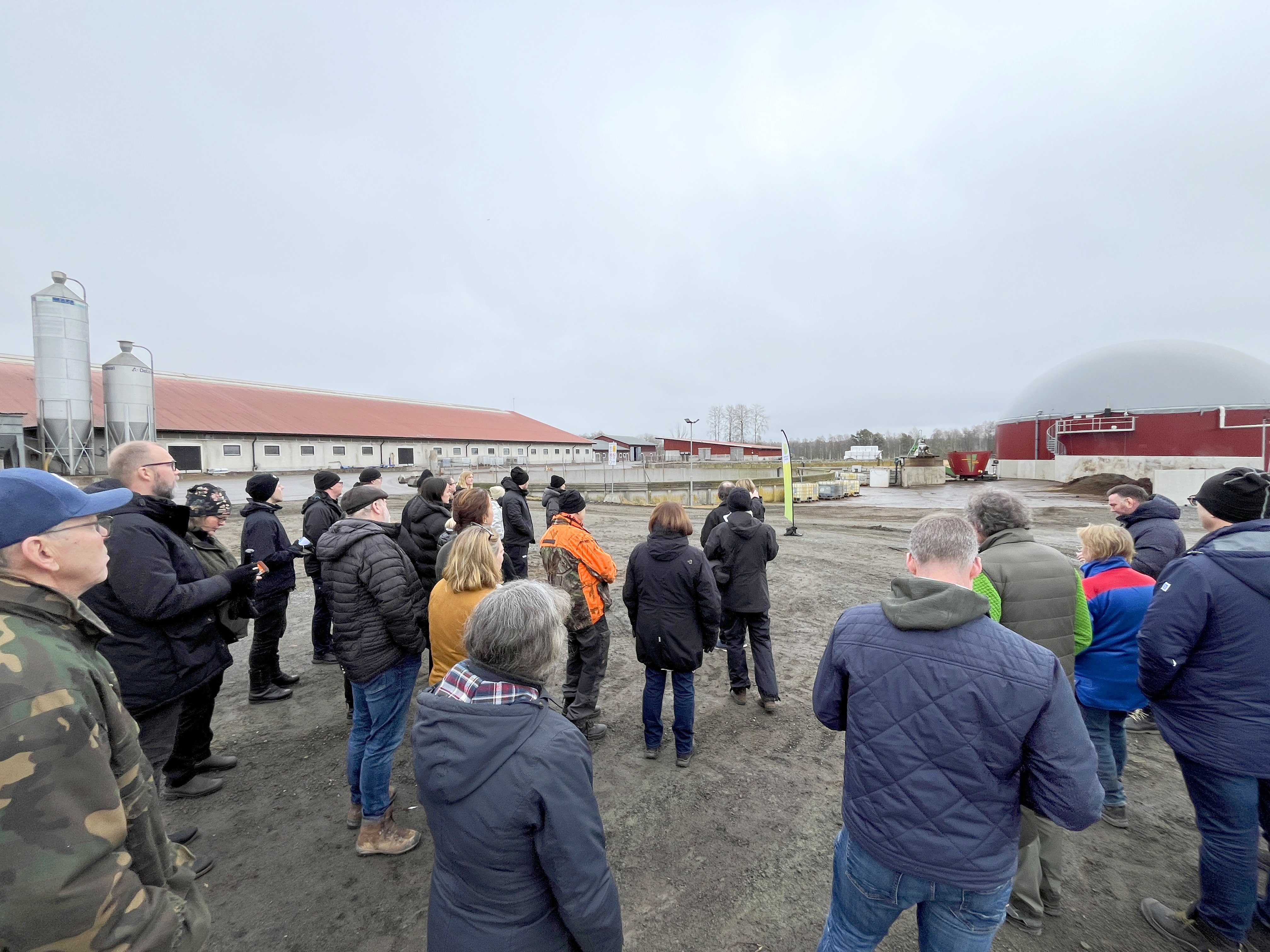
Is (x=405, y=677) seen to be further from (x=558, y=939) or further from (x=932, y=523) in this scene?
(x=932, y=523)

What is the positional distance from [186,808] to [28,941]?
3296mm

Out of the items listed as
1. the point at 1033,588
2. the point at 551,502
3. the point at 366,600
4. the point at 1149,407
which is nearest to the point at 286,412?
the point at 551,502

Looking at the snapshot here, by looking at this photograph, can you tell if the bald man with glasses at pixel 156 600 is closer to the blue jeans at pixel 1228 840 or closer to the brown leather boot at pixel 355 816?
the brown leather boot at pixel 355 816

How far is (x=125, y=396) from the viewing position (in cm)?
2117

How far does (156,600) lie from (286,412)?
39865 millimetres

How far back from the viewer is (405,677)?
10.7ft

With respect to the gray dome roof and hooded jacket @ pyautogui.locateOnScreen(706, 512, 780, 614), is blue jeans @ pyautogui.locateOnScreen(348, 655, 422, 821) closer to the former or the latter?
hooded jacket @ pyautogui.locateOnScreen(706, 512, 780, 614)

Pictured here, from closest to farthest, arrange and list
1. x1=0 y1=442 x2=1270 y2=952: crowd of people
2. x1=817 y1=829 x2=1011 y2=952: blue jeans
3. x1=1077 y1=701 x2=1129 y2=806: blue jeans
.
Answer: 1. x1=0 y1=442 x2=1270 y2=952: crowd of people
2. x1=817 y1=829 x2=1011 y2=952: blue jeans
3. x1=1077 y1=701 x2=1129 y2=806: blue jeans

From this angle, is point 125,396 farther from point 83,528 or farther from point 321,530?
point 83,528

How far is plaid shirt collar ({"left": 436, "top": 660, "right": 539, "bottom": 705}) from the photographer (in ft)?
5.05

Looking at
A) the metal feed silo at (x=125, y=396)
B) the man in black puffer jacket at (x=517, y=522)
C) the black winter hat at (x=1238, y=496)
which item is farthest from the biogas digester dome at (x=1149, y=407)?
the metal feed silo at (x=125, y=396)

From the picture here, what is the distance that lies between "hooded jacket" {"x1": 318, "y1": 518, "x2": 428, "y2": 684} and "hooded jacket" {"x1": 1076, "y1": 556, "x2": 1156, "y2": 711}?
420cm

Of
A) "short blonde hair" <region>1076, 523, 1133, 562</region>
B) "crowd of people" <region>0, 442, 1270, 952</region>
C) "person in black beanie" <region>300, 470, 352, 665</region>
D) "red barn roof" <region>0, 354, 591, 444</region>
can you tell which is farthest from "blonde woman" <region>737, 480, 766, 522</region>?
"red barn roof" <region>0, 354, 591, 444</region>

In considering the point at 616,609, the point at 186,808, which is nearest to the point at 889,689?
the point at 186,808
